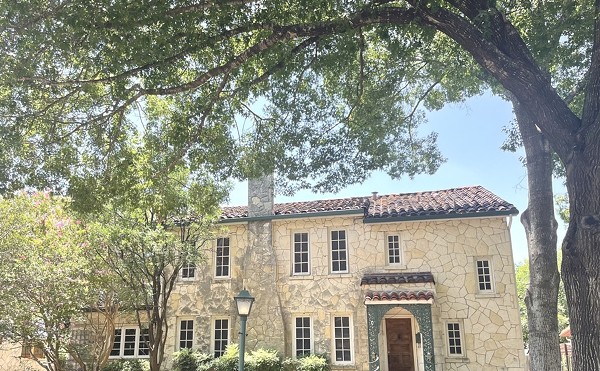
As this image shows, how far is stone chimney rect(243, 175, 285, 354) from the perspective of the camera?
16609 mm

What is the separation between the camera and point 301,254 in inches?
688

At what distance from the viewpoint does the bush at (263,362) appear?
49.8ft

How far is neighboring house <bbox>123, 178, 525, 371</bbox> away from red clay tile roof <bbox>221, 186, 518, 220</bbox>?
0.04m

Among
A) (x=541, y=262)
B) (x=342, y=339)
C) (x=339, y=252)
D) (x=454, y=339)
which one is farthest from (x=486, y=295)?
(x=541, y=262)

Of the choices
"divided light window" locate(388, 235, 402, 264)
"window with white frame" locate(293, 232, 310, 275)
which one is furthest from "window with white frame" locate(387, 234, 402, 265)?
"window with white frame" locate(293, 232, 310, 275)

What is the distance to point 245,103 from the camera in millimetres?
9992

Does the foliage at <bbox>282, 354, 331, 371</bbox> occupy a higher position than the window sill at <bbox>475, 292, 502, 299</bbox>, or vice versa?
the window sill at <bbox>475, 292, 502, 299</bbox>

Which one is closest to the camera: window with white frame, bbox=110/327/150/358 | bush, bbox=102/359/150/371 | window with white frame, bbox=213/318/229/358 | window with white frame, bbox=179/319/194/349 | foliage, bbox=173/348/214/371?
foliage, bbox=173/348/214/371

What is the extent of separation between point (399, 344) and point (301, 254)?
457 centimetres

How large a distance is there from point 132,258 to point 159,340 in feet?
8.37

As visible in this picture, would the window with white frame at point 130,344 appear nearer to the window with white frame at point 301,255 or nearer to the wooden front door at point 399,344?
the window with white frame at point 301,255

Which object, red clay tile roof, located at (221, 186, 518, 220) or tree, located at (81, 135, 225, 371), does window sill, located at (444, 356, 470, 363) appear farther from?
tree, located at (81, 135, 225, 371)

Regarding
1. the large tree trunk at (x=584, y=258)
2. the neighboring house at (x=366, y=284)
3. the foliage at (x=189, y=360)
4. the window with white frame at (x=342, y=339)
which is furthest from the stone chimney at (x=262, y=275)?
the large tree trunk at (x=584, y=258)

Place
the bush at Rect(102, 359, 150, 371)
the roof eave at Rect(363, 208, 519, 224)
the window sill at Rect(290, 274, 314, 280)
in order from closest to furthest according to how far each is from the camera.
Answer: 1. the roof eave at Rect(363, 208, 519, 224)
2. the bush at Rect(102, 359, 150, 371)
3. the window sill at Rect(290, 274, 314, 280)
